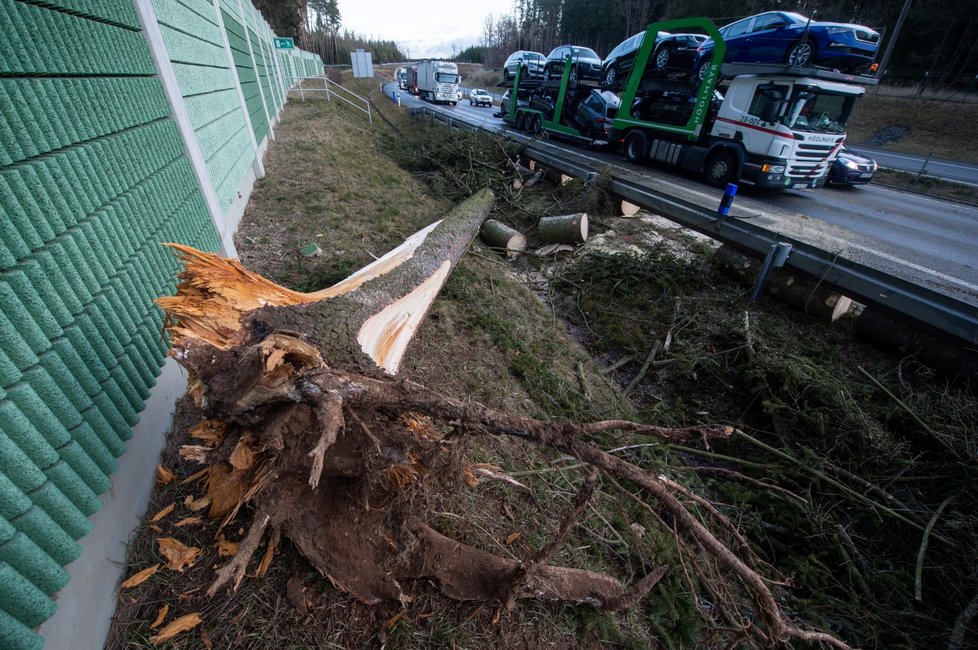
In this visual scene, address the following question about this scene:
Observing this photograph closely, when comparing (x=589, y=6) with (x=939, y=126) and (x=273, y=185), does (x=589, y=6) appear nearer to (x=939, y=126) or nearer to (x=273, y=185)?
(x=939, y=126)

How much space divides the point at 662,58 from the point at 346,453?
12.6 meters

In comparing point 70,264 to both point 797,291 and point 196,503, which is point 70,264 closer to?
point 196,503

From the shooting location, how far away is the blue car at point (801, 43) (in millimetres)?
7367

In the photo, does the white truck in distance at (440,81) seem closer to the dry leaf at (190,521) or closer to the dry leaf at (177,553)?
the dry leaf at (190,521)

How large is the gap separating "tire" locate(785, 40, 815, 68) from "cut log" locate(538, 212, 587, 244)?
223 inches

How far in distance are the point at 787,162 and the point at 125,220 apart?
10.9 metres

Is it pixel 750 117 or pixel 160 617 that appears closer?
pixel 160 617

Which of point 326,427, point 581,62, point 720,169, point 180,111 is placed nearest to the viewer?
point 326,427

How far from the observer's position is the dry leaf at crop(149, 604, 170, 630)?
1.75m

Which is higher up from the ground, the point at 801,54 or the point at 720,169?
the point at 801,54

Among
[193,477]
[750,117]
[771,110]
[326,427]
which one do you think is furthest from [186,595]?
[750,117]

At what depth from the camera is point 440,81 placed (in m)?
26.6

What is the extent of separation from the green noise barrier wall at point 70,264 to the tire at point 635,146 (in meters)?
11.2

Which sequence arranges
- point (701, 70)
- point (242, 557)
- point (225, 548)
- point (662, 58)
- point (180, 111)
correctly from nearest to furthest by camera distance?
point (242, 557) → point (225, 548) → point (180, 111) → point (701, 70) → point (662, 58)
